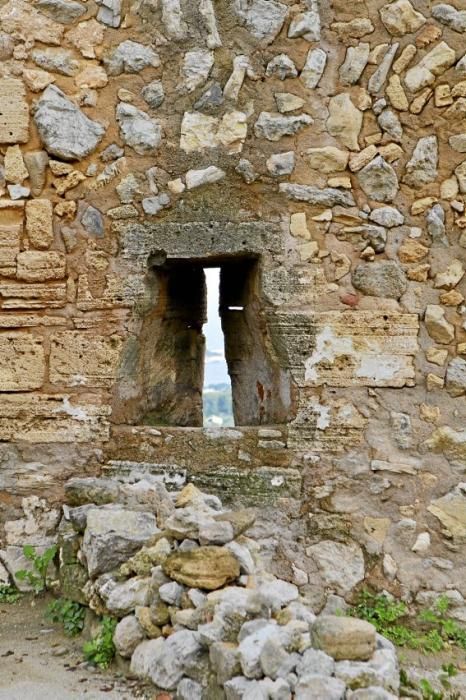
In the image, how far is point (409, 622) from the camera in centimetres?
379

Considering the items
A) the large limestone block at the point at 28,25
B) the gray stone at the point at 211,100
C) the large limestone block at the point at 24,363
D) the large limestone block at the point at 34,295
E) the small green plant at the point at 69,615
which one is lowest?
the small green plant at the point at 69,615

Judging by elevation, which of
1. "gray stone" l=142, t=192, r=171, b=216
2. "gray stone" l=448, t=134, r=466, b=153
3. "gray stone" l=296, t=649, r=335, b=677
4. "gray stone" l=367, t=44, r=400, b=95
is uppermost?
"gray stone" l=367, t=44, r=400, b=95

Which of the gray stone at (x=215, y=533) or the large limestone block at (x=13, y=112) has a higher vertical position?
the large limestone block at (x=13, y=112)

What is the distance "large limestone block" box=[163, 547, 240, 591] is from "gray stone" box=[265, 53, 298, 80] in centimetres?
273

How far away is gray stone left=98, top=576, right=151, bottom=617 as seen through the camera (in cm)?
290

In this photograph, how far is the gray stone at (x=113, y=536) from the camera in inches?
124

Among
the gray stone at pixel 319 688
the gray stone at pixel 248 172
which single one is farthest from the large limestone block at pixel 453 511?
the gray stone at pixel 248 172

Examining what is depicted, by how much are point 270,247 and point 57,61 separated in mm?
1719

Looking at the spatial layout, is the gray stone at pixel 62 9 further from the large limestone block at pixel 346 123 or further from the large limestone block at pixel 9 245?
the large limestone block at pixel 346 123

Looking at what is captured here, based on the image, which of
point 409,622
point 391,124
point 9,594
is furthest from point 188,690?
point 391,124

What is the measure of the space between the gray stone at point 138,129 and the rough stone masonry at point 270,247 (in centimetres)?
1

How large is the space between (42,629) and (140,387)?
58.8 inches

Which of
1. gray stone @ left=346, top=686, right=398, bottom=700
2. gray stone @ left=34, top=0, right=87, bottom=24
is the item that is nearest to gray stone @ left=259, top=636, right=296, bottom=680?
gray stone @ left=346, top=686, right=398, bottom=700

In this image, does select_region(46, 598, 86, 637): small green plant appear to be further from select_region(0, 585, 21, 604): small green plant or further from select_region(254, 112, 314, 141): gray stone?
select_region(254, 112, 314, 141): gray stone
